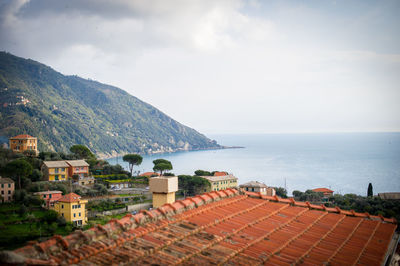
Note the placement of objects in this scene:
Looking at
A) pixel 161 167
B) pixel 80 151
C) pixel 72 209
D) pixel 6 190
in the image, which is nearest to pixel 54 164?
pixel 6 190

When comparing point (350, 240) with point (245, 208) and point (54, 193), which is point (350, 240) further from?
point (54, 193)

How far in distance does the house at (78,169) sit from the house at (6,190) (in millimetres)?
9434

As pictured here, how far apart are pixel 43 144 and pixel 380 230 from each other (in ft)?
351

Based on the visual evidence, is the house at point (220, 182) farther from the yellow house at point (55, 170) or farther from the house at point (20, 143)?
the house at point (20, 143)

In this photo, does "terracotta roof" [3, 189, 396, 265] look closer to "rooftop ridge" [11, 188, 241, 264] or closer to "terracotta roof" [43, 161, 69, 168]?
"rooftop ridge" [11, 188, 241, 264]

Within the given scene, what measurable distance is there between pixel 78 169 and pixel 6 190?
430 inches

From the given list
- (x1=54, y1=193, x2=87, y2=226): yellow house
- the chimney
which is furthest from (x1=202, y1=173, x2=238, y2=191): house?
the chimney

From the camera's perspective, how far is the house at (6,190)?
28.6 meters

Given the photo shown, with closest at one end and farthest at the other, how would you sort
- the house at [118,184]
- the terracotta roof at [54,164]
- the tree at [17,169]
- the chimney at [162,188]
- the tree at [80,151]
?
the chimney at [162,188] < the tree at [17,169] < the terracotta roof at [54,164] < the house at [118,184] < the tree at [80,151]

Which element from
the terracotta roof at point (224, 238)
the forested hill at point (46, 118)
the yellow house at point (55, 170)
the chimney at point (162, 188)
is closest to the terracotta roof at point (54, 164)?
the yellow house at point (55, 170)

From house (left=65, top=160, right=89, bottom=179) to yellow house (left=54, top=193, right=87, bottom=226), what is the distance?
476 inches

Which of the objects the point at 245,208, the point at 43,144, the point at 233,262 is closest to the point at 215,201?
the point at 245,208

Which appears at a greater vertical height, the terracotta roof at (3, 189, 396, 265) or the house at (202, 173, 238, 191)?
the terracotta roof at (3, 189, 396, 265)

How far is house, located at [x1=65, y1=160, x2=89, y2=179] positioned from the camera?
38916 mm
